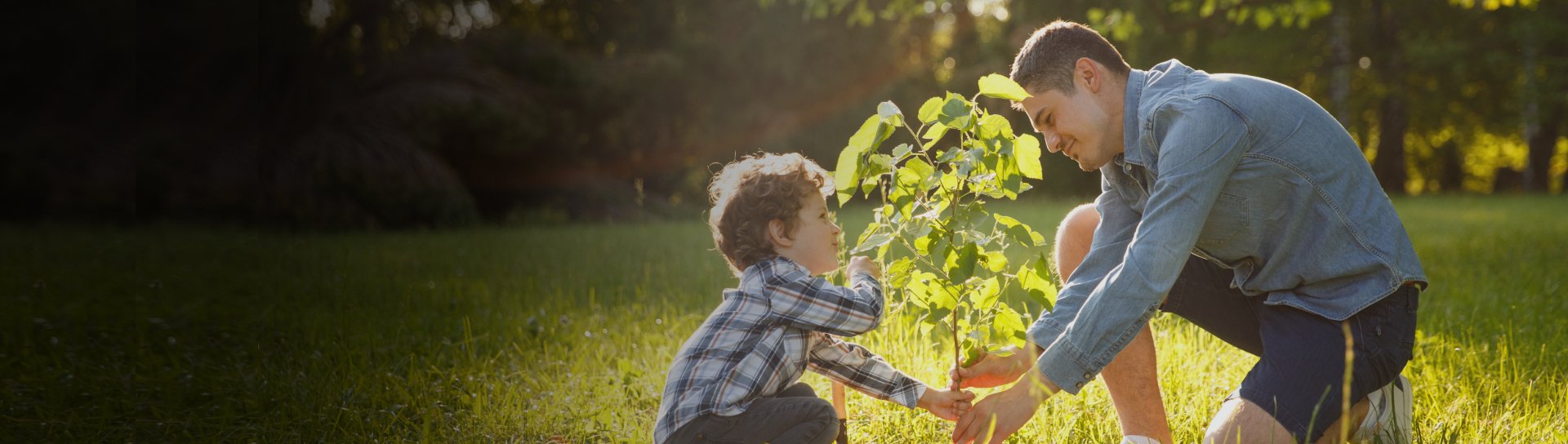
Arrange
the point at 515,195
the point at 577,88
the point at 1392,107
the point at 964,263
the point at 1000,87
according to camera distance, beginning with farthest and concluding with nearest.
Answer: the point at 1392,107 → the point at 515,195 → the point at 577,88 → the point at 964,263 → the point at 1000,87

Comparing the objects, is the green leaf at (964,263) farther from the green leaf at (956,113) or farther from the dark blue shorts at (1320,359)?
the dark blue shorts at (1320,359)

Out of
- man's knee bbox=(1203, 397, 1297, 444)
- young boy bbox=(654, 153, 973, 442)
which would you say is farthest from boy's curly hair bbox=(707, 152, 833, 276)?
man's knee bbox=(1203, 397, 1297, 444)

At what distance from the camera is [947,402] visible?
247 centimetres

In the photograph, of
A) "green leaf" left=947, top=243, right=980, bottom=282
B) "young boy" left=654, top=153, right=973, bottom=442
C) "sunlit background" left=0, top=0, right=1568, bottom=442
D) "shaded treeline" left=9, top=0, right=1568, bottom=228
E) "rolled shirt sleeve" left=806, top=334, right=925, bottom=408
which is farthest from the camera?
"shaded treeline" left=9, top=0, right=1568, bottom=228

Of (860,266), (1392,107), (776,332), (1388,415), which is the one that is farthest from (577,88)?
(1392,107)

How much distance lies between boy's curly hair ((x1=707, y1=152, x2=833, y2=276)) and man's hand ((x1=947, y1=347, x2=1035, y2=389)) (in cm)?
56

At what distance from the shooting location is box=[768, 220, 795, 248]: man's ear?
2.42m

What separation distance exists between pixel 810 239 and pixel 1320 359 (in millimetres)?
1219

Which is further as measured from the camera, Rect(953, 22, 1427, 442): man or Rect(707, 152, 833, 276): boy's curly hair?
Rect(707, 152, 833, 276): boy's curly hair

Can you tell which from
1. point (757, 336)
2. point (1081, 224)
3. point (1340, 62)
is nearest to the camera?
point (757, 336)

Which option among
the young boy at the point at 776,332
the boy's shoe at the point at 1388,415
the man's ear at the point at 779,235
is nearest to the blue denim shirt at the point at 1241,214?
the boy's shoe at the point at 1388,415

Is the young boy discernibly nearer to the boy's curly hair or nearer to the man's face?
the boy's curly hair

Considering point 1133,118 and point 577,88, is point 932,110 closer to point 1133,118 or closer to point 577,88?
point 1133,118

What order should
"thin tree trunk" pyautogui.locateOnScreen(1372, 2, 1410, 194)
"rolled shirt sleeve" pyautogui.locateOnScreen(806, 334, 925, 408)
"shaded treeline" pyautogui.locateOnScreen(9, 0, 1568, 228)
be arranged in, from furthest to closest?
1. "thin tree trunk" pyautogui.locateOnScreen(1372, 2, 1410, 194)
2. "shaded treeline" pyautogui.locateOnScreen(9, 0, 1568, 228)
3. "rolled shirt sleeve" pyautogui.locateOnScreen(806, 334, 925, 408)
